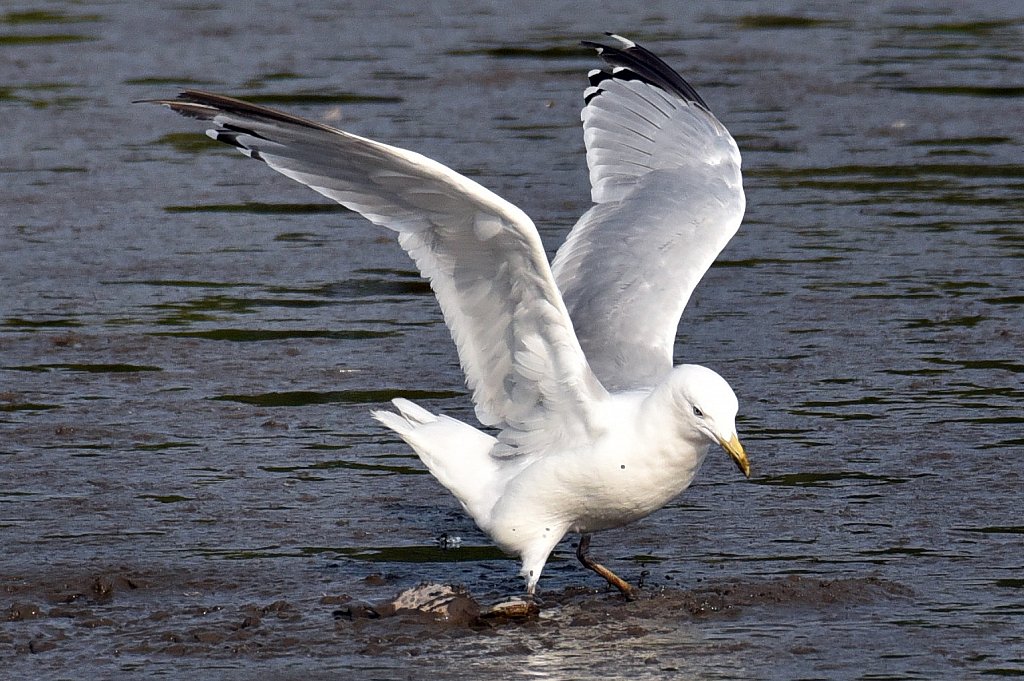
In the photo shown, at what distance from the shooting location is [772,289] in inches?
405

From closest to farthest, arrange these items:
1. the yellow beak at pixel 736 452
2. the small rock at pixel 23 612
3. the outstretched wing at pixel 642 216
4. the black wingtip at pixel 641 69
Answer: the yellow beak at pixel 736 452 < the small rock at pixel 23 612 < the outstretched wing at pixel 642 216 < the black wingtip at pixel 641 69

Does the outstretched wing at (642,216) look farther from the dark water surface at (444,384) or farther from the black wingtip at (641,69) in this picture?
the dark water surface at (444,384)

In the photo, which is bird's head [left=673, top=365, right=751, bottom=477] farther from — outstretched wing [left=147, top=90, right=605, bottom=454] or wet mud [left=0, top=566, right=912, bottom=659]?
wet mud [left=0, top=566, right=912, bottom=659]

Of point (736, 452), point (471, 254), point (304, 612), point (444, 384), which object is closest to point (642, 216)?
point (444, 384)

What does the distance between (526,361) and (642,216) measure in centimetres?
163

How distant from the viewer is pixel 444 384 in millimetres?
8836

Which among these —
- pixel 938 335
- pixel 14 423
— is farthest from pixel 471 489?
pixel 938 335

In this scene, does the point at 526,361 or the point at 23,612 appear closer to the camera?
the point at 23,612

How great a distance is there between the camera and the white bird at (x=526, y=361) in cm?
596

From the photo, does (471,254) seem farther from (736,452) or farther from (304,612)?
(304,612)

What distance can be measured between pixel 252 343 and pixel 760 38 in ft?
32.8

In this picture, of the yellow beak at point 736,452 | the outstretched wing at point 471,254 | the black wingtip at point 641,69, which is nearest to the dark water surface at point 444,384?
the yellow beak at point 736,452

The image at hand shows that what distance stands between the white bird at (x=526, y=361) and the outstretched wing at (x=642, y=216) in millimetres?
14

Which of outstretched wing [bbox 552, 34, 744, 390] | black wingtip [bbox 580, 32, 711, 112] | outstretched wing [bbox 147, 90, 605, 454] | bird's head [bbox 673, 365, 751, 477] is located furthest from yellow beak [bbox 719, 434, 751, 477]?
black wingtip [bbox 580, 32, 711, 112]
